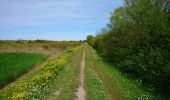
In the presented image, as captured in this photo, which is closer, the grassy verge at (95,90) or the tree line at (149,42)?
the grassy verge at (95,90)

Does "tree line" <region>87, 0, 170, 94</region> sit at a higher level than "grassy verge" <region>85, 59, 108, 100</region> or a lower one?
higher

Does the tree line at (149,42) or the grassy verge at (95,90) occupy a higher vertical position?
the tree line at (149,42)

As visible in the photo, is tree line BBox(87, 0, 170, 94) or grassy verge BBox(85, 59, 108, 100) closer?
grassy verge BBox(85, 59, 108, 100)

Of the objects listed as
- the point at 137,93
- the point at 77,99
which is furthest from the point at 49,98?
the point at 137,93

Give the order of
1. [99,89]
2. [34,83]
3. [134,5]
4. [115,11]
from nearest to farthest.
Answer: [99,89] → [34,83] → [134,5] → [115,11]

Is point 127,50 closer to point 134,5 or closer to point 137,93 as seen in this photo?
point 134,5

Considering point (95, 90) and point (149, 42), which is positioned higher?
point (149, 42)

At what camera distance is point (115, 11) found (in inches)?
1565

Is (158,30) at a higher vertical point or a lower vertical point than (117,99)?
higher

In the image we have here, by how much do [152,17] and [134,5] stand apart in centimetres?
741

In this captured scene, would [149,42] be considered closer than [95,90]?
No

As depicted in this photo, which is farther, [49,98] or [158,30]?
[158,30]

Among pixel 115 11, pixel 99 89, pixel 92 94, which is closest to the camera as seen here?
pixel 92 94

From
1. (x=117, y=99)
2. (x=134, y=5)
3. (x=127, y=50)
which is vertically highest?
(x=134, y=5)
